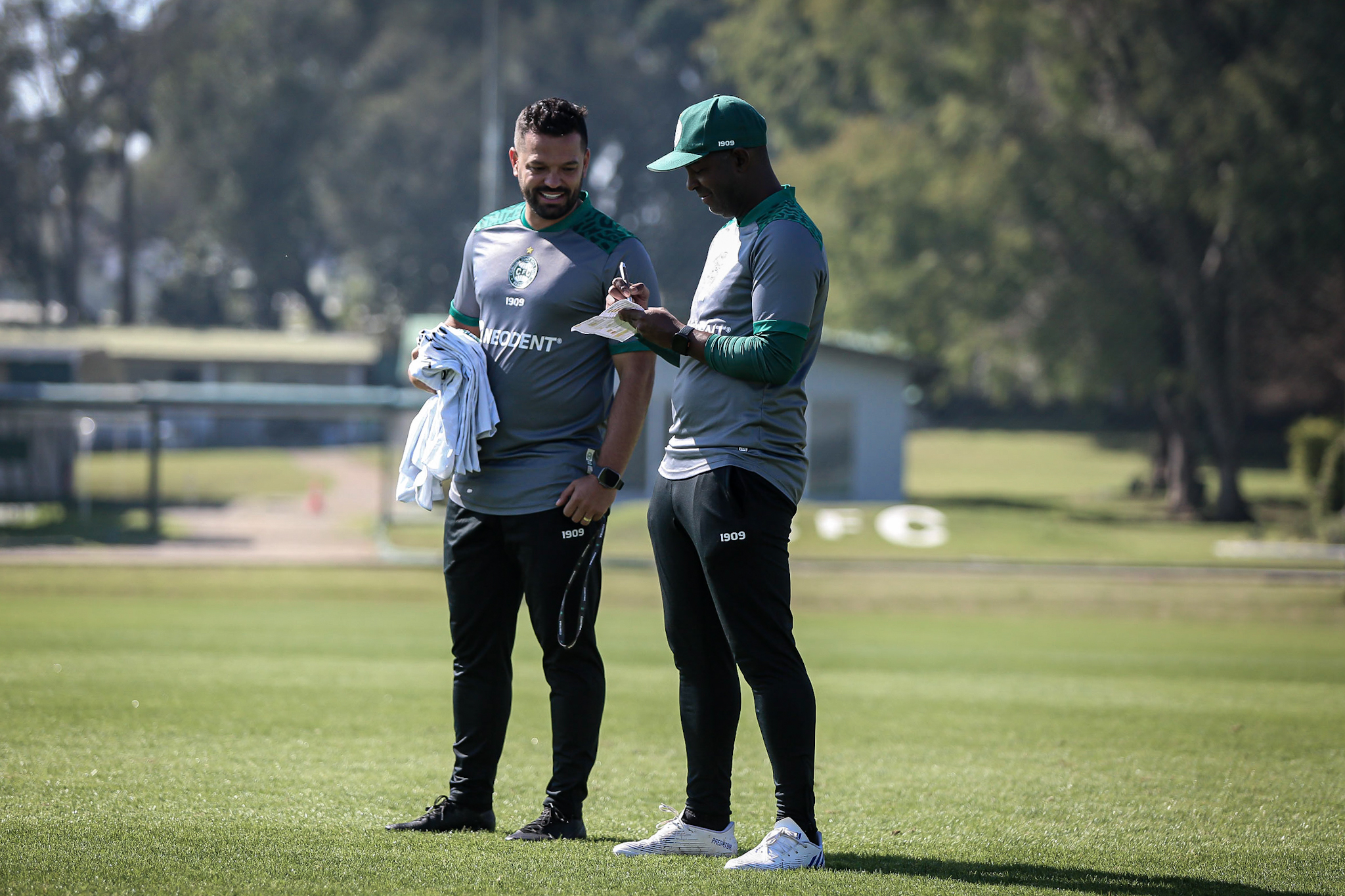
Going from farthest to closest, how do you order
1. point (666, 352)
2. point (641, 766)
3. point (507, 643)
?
1. point (641, 766)
2. point (507, 643)
3. point (666, 352)

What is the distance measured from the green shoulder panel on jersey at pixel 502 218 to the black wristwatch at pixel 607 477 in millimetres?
917

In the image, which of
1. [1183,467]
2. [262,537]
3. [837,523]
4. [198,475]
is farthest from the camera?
[198,475]

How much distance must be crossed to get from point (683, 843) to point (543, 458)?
1.32 metres

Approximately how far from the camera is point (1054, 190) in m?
30.0

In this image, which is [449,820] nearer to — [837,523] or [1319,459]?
[837,523]

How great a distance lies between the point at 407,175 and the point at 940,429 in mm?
24274

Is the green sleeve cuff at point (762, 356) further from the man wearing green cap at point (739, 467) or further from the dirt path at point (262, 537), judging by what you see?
the dirt path at point (262, 537)

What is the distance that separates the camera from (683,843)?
418cm

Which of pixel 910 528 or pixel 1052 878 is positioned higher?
pixel 1052 878

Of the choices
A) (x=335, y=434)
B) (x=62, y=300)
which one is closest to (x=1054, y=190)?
(x=335, y=434)

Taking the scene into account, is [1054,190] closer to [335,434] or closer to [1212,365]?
[1212,365]

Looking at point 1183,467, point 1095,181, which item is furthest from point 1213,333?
point 1095,181

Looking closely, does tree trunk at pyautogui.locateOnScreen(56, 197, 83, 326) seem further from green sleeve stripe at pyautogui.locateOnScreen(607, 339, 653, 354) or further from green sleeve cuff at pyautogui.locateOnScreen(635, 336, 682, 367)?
green sleeve cuff at pyautogui.locateOnScreen(635, 336, 682, 367)

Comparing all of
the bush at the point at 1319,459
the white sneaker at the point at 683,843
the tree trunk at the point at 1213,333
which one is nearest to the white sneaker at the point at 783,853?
the white sneaker at the point at 683,843
